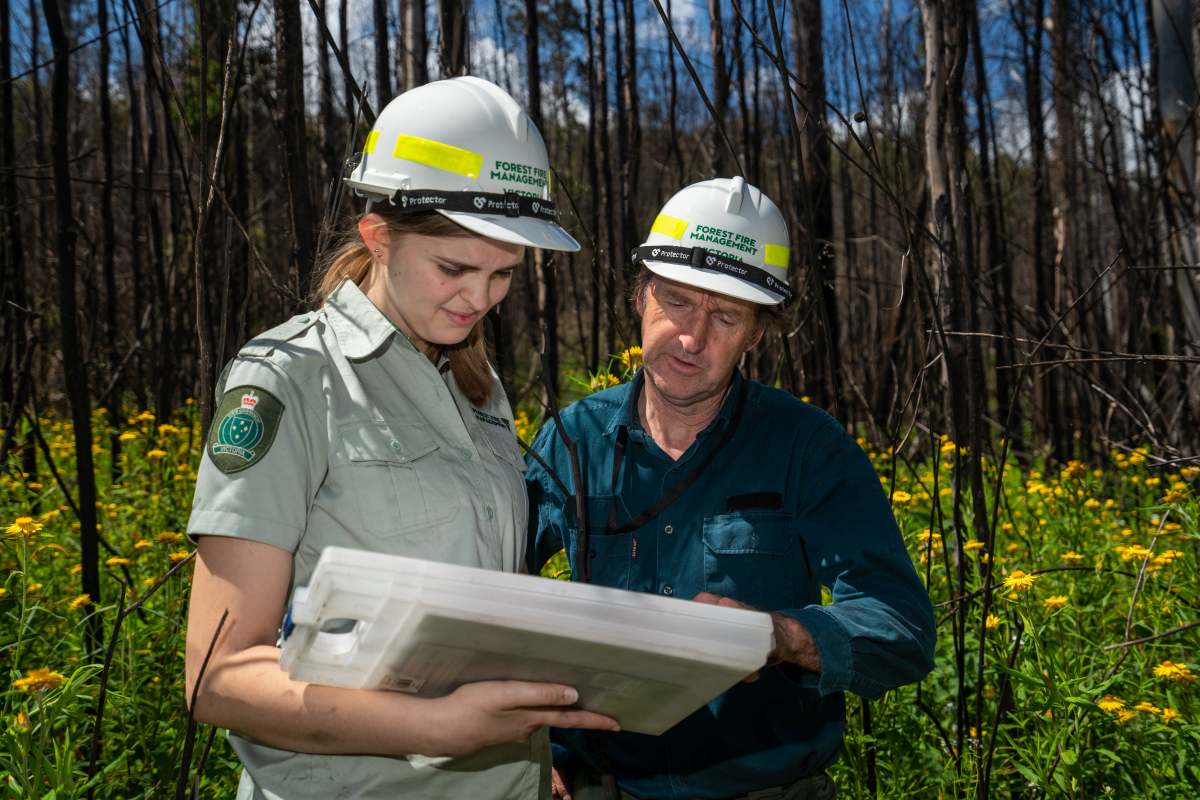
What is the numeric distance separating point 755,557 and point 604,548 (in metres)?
0.27

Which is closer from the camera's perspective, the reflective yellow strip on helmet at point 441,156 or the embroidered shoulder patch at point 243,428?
the embroidered shoulder patch at point 243,428

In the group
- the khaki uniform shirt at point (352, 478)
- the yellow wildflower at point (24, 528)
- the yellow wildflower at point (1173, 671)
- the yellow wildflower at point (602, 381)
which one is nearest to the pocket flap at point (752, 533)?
the khaki uniform shirt at point (352, 478)

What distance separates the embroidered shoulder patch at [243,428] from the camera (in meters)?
1.24

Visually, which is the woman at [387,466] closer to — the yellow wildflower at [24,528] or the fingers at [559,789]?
the fingers at [559,789]

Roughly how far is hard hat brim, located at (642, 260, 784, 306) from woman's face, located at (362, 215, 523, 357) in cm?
56

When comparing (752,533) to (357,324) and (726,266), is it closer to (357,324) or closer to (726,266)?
(726,266)

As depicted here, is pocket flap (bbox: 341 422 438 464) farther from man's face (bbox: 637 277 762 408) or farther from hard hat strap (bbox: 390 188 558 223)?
man's face (bbox: 637 277 762 408)

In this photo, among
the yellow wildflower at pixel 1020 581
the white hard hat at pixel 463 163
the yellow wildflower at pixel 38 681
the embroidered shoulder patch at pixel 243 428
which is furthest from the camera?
the yellow wildflower at pixel 1020 581

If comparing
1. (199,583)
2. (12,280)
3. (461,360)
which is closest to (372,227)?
(461,360)

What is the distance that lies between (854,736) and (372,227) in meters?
1.76

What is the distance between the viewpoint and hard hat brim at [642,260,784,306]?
1.96 metres

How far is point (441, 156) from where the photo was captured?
4.85 feet

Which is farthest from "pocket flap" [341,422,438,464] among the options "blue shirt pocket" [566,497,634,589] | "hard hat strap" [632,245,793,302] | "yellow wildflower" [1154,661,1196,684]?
"yellow wildflower" [1154,661,1196,684]

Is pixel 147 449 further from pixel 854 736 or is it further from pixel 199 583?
pixel 199 583
